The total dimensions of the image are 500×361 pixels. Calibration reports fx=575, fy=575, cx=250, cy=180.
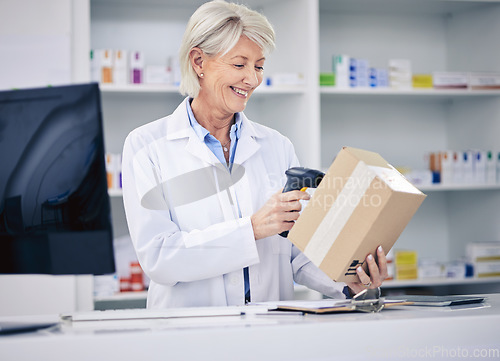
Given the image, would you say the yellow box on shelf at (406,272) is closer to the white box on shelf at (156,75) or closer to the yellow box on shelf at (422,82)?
the yellow box on shelf at (422,82)

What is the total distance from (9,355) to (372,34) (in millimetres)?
3348

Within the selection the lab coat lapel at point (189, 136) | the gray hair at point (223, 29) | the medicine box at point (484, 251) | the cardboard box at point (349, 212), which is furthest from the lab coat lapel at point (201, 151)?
the medicine box at point (484, 251)

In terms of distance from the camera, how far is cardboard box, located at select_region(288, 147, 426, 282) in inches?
48.1

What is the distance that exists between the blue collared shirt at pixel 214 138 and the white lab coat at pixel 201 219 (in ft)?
0.09

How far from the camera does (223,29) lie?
1789mm

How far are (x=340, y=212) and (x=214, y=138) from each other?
0.73 m

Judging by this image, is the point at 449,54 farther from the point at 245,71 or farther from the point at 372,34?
the point at 245,71

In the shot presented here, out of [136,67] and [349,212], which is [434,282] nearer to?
[136,67]

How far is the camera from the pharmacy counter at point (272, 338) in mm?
972

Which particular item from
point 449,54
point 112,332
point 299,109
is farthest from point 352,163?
point 449,54

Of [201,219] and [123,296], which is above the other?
[201,219]

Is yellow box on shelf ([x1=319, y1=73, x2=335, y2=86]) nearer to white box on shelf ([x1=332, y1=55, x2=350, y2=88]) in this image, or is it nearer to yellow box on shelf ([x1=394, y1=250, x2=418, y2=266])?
white box on shelf ([x1=332, y1=55, x2=350, y2=88])

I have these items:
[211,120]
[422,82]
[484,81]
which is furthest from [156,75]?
[484,81]

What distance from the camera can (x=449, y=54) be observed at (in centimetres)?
390
